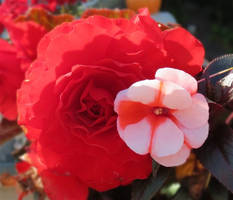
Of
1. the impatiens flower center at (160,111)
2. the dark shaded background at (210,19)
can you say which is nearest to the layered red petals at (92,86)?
the impatiens flower center at (160,111)

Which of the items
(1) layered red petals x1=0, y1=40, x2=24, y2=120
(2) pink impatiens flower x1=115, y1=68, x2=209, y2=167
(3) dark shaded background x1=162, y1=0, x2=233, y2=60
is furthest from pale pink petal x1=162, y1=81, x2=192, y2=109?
(3) dark shaded background x1=162, y1=0, x2=233, y2=60

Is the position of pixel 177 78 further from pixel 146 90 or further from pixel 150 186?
pixel 150 186

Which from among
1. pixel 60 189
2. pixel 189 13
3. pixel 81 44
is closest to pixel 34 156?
pixel 60 189

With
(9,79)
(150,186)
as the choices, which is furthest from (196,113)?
(9,79)

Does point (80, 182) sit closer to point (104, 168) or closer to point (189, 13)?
point (104, 168)

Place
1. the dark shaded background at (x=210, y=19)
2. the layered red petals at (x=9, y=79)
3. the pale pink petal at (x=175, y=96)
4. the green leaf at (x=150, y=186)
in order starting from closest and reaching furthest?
the pale pink petal at (x=175, y=96) < the green leaf at (x=150, y=186) < the layered red petals at (x=9, y=79) < the dark shaded background at (x=210, y=19)

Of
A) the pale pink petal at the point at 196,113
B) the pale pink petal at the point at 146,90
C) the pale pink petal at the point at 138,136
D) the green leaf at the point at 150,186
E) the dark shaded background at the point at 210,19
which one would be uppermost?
the pale pink petal at the point at 146,90

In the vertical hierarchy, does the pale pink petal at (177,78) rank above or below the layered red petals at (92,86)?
above

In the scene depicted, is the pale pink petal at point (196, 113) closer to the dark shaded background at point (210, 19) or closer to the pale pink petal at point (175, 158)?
the pale pink petal at point (175, 158)

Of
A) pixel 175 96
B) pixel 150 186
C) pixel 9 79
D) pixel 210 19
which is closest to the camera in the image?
pixel 175 96
